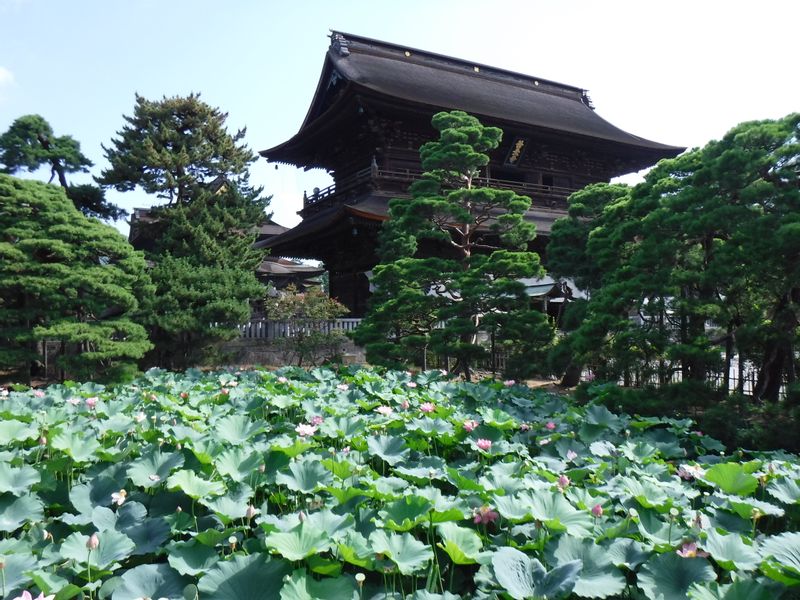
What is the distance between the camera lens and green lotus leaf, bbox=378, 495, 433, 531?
1782mm

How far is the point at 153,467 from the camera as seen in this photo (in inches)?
90.1

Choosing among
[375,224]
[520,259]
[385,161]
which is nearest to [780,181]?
[520,259]

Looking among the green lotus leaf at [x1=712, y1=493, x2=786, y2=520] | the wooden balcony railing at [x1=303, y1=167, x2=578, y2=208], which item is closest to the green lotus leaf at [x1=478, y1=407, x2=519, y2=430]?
the green lotus leaf at [x1=712, y1=493, x2=786, y2=520]

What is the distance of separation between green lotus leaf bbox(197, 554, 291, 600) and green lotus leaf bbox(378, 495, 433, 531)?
0.38 meters

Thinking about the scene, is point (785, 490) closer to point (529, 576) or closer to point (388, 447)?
point (529, 576)

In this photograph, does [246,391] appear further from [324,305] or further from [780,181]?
[324,305]

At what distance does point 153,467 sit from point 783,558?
222 cm

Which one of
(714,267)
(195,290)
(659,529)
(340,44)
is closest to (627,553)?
(659,529)

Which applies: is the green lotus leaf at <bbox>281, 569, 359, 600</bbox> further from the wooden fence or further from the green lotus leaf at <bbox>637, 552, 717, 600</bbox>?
the wooden fence

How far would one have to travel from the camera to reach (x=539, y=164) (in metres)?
16.1

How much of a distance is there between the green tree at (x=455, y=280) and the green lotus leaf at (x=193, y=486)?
6287 millimetres

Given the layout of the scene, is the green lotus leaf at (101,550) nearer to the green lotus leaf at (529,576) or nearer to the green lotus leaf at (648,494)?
the green lotus leaf at (529,576)

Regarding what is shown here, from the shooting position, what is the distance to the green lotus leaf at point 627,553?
1620mm

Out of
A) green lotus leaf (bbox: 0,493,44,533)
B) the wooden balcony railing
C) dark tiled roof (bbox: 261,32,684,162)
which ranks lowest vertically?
green lotus leaf (bbox: 0,493,44,533)
